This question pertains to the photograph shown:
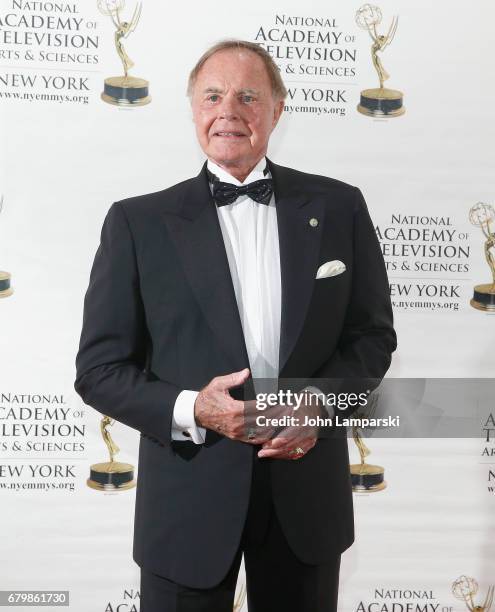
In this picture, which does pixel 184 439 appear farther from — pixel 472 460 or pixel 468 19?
pixel 468 19

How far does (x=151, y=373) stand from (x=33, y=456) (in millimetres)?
705

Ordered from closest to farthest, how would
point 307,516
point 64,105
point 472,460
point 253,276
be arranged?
point 307,516 → point 253,276 → point 64,105 → point 472,460

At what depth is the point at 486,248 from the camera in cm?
223

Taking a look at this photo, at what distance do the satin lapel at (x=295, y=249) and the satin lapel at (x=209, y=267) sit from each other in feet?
0.32

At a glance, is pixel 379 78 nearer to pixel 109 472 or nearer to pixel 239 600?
pixel 109 472

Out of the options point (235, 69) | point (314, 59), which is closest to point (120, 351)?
point (235, 69)

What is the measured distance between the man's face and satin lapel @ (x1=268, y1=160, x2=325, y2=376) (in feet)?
0.31

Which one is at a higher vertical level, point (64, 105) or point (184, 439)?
point (64, 105)

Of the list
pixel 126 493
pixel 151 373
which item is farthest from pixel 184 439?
pixel 126 493

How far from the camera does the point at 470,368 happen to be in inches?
88.0

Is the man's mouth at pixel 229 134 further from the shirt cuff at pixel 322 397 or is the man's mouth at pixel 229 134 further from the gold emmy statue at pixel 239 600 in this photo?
the gold emmy statue at pixel 239 600

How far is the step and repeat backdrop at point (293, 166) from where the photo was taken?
211cm

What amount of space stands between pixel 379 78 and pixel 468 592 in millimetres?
1463

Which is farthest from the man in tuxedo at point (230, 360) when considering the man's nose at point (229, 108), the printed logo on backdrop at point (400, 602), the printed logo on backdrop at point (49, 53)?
the printed logo on backdrop at point (400, 602)
